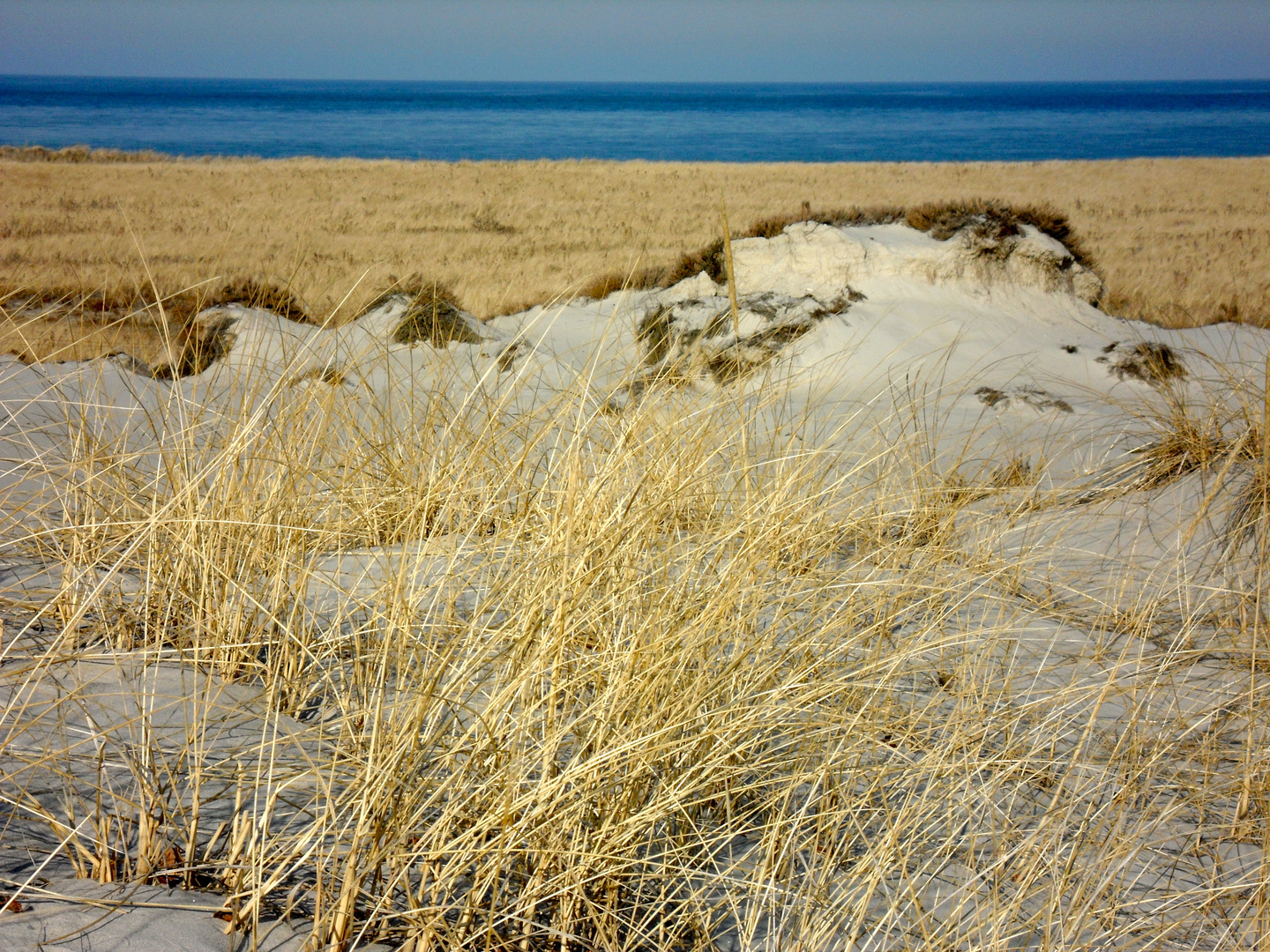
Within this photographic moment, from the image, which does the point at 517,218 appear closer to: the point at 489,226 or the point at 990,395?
the point at 489,226

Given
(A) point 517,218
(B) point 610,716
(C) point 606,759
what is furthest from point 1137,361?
(A) point 517,218

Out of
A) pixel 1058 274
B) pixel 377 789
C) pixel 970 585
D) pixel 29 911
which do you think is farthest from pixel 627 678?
pixel 1058 274

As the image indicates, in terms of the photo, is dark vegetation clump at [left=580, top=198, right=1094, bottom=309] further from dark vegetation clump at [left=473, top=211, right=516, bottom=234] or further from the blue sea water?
the blue sea water

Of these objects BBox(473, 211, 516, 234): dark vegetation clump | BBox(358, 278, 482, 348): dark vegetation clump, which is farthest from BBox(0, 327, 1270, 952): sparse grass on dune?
BBox(473, 211, 516, 234): dark vegetation clump

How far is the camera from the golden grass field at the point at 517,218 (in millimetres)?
9188

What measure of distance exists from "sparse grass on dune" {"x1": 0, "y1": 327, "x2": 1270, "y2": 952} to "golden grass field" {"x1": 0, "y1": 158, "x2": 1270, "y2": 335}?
366 centimetres

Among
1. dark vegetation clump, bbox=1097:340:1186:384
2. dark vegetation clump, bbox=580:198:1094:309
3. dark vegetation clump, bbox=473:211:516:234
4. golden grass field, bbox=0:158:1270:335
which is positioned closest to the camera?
dark vegetation clump, bbox=1097:340:1186:384

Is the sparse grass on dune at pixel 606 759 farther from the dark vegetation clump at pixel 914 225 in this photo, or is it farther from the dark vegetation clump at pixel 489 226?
the dark vegetation clump at pixel 489 226

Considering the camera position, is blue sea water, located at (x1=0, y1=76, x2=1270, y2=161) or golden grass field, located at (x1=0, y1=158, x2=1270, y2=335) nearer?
→ golden grass field, located at (x1=0, y1=158, x2=1270, y2=335)

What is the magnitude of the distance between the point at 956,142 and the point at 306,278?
39.2m

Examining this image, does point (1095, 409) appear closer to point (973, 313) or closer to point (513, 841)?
point (973, 313)

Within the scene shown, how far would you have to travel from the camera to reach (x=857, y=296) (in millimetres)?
7348

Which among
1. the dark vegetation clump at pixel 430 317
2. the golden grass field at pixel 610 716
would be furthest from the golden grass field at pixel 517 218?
the golden grass field at pixel 610 716

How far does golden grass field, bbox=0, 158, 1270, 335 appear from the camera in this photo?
919 centimetres
